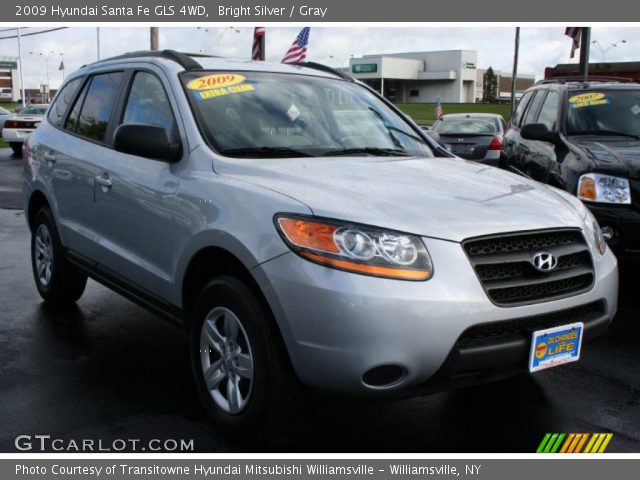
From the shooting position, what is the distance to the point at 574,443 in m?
3.42

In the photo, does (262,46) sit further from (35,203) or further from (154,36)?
(35,203)

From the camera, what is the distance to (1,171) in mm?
16969

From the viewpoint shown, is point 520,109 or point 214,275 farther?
point 520,109

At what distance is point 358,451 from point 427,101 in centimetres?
11262

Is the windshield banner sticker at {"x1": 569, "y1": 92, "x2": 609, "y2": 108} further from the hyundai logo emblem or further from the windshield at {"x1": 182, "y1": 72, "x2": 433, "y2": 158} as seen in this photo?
the hyundai logo emblem

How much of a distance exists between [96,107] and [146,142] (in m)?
1.52

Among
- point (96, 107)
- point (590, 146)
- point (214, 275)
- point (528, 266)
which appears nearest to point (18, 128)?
point (96, 107)

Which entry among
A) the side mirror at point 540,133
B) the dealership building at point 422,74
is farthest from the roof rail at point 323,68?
the dealership building at point 422,74

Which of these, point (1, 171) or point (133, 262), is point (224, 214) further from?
point (1, 171)

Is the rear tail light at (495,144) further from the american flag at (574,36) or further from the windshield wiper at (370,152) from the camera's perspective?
the windshield wiper at (370,152)

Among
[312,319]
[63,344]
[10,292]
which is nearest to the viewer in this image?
[312,319]

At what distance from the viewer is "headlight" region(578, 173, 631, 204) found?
570 centimetres

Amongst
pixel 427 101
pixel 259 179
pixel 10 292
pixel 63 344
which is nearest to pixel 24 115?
pixel 10 292

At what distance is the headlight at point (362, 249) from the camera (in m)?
2.85
